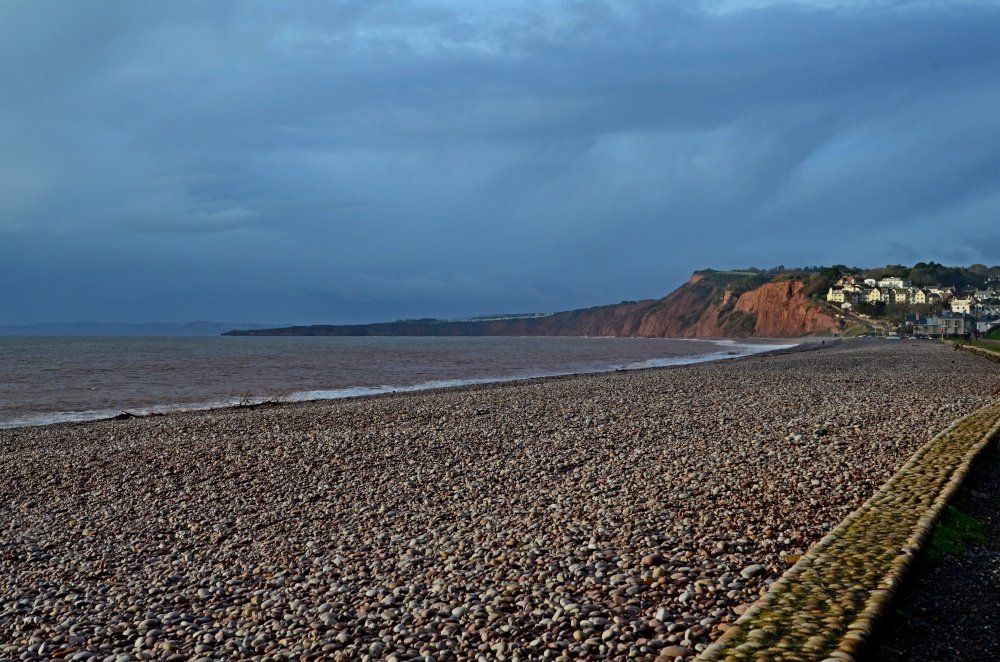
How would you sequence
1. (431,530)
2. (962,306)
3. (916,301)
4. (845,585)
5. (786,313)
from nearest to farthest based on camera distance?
1. (845,585)
2. (431,530)
3. (962,306)
4. (916,301)
5. (786,313)

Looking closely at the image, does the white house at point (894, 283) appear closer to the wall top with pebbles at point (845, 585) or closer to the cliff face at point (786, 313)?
the cliff face at point (786, 313)

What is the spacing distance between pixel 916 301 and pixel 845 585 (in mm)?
153213

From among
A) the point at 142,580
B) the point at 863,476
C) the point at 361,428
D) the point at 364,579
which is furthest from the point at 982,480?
the point at 361,428

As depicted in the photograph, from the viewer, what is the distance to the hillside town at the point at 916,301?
111 m

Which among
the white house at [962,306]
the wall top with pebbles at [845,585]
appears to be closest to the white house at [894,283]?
the white house at [962,306]

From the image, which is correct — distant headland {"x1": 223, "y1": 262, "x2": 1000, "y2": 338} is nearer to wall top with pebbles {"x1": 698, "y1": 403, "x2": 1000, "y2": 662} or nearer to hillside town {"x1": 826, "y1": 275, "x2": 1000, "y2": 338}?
hillside town {"x1": 826, "y1": 275, "x2": 1000, "y2": 338}

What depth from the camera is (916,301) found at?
443ft

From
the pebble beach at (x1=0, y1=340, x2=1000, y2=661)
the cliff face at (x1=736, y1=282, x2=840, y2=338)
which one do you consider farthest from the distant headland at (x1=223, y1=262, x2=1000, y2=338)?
the pebble beach at (x1=0, y1=340, x2=1000, y2=661)

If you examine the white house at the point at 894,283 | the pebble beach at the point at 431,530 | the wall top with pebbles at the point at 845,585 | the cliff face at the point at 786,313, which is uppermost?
the white house at the point at 894,283

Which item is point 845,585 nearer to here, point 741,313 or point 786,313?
point 786,313

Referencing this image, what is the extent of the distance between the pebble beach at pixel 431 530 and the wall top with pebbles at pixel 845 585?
358mm

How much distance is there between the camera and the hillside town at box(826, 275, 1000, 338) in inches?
4356

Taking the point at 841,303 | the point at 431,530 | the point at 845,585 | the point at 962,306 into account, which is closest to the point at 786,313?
the point at 841,303

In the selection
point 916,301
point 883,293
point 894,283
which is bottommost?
point 916,301
